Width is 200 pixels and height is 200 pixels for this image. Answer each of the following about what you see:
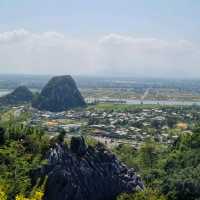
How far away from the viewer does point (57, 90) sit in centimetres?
19925

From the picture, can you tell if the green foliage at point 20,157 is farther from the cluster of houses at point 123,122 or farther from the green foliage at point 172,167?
the cluster of houses at point 123,122

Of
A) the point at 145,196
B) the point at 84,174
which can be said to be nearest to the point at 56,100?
the point at 84,174

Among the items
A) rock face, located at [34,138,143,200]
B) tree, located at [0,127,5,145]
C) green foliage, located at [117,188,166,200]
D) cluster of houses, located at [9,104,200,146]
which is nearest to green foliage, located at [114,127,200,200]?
green foliage, located at [117,188,166,200]

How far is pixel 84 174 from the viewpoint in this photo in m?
52.9

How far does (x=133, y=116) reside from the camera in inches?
6334

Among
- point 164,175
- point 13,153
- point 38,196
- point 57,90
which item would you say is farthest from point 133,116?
point 38,196

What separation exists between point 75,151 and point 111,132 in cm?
7233

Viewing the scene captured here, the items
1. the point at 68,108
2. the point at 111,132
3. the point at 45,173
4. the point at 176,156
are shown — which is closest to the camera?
the point at 45,173

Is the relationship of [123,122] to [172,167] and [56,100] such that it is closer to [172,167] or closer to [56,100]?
[56,100]

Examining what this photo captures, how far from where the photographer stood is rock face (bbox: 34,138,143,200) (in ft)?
166

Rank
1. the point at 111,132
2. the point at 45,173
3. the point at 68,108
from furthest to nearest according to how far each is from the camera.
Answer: the point at 68,108 → the point at 111,132 → the point at 45,173

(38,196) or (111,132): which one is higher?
(38,196)

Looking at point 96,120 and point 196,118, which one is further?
point 196,118

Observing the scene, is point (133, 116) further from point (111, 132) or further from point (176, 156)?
point (176, 156)
